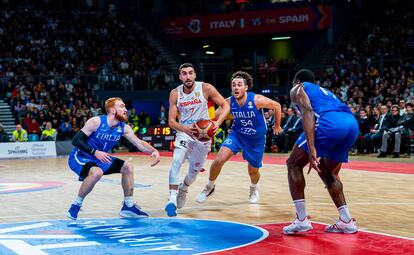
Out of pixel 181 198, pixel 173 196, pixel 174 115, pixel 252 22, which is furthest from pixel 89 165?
pixel 252 22

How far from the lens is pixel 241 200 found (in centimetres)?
1016

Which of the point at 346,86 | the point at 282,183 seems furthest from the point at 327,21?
the point at 282,183

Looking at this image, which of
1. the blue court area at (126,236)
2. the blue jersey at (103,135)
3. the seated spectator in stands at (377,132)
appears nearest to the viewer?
the blue court area at (126,236)

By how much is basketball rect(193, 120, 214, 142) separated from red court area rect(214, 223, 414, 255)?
6.32ft

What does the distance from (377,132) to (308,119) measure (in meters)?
13.6

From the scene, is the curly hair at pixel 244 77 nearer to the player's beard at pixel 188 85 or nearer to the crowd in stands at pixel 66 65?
the player's beard at pixel 188 85

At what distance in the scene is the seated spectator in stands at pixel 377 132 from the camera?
19.3m

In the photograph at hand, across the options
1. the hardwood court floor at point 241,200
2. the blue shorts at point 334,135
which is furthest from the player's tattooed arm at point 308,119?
the hardwood court floor at point 241,200

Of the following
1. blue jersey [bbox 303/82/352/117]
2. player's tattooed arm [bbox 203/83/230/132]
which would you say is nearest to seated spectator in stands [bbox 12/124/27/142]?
player's tattooed arm [bbox 203/83/230/132]

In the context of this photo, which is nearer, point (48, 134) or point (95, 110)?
point (48, 134)

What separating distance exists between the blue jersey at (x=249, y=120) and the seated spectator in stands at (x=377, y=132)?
33.7ft

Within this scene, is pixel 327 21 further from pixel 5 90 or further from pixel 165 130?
pixel 5 90

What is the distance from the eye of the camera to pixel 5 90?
28.5 m

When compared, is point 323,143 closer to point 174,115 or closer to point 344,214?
point 344,214
